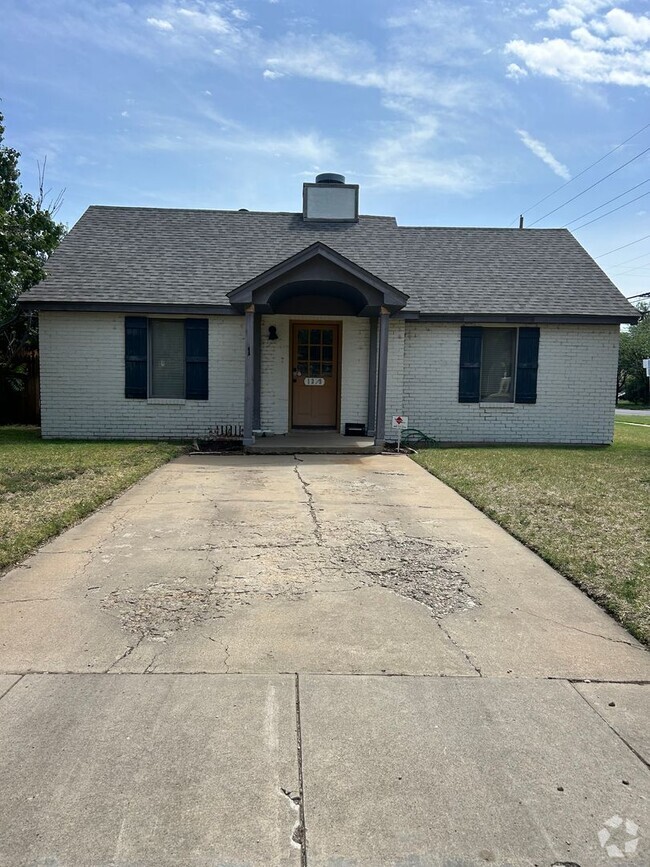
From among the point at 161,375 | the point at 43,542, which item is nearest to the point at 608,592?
the point at 43,542

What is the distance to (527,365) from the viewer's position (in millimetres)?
13008

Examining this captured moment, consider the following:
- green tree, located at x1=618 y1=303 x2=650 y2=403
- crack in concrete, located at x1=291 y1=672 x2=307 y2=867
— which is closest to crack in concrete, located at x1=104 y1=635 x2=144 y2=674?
crack in concrete, located at x1=291 y1=672 x2=307 y2=867

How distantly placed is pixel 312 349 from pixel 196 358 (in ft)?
8.02

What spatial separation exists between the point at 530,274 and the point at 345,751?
1336 cm

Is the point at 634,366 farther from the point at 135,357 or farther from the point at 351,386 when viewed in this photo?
the point at 135,357

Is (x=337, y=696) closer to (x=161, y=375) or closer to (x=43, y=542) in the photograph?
(x=43, y=542)

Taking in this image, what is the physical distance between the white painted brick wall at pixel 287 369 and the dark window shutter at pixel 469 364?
1976mm

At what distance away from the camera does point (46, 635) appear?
358 centimetres

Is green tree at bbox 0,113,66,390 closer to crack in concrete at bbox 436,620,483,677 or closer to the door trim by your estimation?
the door trim

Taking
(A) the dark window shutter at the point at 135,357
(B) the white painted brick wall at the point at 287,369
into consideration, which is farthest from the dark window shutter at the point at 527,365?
(A) the dark window shutter at the point at 135,357

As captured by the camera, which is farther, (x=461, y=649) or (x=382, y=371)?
(x=382, y=371)

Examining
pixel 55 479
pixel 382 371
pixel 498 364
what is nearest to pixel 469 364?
pixel 498 364

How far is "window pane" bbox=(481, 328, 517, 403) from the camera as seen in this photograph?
13117 mm

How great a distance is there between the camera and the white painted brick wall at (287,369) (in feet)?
42.5
